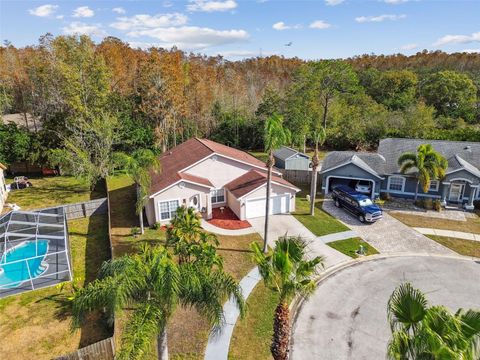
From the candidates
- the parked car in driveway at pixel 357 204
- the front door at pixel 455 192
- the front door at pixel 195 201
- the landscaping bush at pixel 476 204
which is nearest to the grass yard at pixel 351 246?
the parked car in driveway at pixel 357 204

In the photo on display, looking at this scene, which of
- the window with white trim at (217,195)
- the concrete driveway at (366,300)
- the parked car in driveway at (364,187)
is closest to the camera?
the concrete driveway at (366,300)

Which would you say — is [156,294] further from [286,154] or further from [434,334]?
[286,154]

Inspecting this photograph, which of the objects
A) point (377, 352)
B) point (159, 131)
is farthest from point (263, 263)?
point (159, 131)

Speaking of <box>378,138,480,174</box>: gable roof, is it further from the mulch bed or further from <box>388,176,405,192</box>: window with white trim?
the mulch bed

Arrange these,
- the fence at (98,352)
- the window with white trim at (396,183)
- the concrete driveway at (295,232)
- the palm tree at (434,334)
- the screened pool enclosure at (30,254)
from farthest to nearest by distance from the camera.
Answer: the window with white trim at (396,183) < the concrete driveway at (295,232) < the screened pool enclosure at (30,254) < the fence at (98,352) < the palm tree at (434,334)

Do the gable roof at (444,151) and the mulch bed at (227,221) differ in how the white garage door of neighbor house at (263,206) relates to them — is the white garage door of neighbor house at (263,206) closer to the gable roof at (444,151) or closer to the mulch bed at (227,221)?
the mulch bed at (227,221)

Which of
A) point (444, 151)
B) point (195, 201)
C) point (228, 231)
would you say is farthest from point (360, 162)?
point (195, 201)

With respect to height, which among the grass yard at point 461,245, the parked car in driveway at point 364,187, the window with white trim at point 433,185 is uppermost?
the window with white trim at point 433,185
